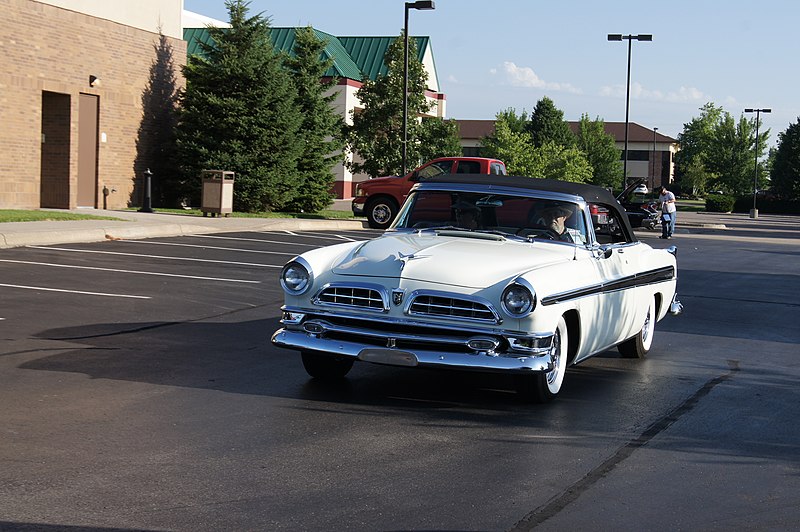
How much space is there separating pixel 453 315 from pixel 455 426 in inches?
29.5

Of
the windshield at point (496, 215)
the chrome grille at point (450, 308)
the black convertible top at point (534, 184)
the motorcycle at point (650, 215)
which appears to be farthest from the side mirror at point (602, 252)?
the motorcycle at point (650, 215)

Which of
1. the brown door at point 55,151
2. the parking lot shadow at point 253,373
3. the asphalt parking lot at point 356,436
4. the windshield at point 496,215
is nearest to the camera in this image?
the asphalt parking lot at point 356,436

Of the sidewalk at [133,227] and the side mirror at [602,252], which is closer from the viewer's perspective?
the side mirror at [602,252]

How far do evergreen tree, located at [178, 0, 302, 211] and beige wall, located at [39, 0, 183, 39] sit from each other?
1.43 meters

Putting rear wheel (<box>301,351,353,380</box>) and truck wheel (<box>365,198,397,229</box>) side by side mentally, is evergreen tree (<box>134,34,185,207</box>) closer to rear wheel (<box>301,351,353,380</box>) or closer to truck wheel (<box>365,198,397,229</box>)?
truck wheel (<box>365,198,397,229</box>)

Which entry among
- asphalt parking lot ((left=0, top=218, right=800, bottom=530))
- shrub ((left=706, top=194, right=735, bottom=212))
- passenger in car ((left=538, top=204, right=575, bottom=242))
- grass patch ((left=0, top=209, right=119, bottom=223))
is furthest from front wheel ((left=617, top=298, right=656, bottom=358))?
shrub ((left=706, top=194, right=735, bottom=212))

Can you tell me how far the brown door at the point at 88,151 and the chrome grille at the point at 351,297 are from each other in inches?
875

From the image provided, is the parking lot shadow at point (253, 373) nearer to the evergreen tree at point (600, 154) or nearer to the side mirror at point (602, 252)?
the side mirror at point (602, 252)

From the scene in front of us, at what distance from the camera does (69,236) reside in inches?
746

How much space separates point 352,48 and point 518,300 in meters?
59.1

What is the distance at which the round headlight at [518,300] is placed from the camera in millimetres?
7074

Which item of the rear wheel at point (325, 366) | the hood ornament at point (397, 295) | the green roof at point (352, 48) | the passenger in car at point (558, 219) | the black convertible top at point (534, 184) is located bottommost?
the rear wheel at point (325, 366)

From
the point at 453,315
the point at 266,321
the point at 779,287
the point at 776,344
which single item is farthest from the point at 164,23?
the point at 453,315

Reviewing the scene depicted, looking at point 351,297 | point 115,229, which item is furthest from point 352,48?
point 351,297
